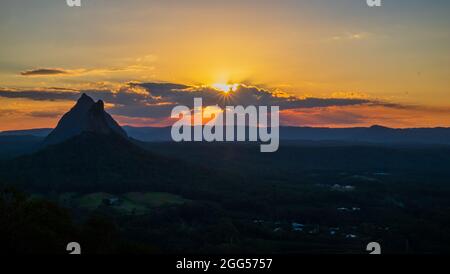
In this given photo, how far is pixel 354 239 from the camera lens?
13012 centimetres

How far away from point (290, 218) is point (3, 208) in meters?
117

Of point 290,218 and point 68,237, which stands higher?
point 68,237

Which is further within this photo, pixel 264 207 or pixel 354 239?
pixel 264 207

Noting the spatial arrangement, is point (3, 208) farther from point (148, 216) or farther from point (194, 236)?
point (148, 216)

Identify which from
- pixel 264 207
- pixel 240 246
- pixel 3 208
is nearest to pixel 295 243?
pixel 240 246

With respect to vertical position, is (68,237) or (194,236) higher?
(68,237)

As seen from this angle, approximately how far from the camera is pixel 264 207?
176 metres

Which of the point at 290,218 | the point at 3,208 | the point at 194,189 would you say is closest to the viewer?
the point at 3,208

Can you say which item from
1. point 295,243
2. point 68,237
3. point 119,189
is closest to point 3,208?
point 68,237

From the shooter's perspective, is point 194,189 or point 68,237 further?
point 194,189
